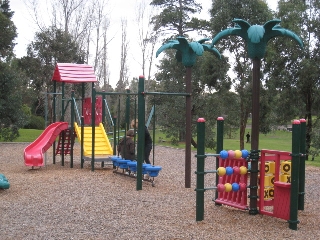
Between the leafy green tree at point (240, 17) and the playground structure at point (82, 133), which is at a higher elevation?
the leafy green tree at point (240, 17)

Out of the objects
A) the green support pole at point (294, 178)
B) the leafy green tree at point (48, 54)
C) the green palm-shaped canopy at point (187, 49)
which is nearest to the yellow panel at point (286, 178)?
the green support pole at point (294, 178)

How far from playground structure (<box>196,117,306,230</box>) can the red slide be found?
596cm

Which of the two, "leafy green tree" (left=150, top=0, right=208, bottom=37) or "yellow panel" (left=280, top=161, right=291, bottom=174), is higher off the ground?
"leafy green tree" (left=150, top=0, right=208, bottom=37)

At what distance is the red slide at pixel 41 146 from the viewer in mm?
11367

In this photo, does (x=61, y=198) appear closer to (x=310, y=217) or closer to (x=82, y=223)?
(x=82, y=223)

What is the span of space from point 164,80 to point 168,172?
16.2 metres

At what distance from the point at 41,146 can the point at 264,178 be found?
754cm

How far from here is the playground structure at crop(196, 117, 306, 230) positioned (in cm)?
575

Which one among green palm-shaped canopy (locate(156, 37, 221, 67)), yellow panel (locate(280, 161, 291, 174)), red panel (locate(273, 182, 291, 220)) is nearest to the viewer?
red panel (locate(273, 182, 291, 220))

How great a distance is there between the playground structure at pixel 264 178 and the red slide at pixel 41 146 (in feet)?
19.5

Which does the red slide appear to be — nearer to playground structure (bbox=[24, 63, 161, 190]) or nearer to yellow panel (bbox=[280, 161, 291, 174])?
playground structure (bbox=[24, 63, 161, 190])

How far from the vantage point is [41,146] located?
40.1 feet

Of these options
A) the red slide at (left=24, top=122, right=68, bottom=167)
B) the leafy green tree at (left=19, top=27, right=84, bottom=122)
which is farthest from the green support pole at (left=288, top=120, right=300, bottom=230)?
Result: the leafy green tree at (left=19, top=27, right=84, bottom=122)

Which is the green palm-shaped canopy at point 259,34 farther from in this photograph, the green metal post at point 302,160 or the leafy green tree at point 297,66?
the leafy green tree at point 297,66
